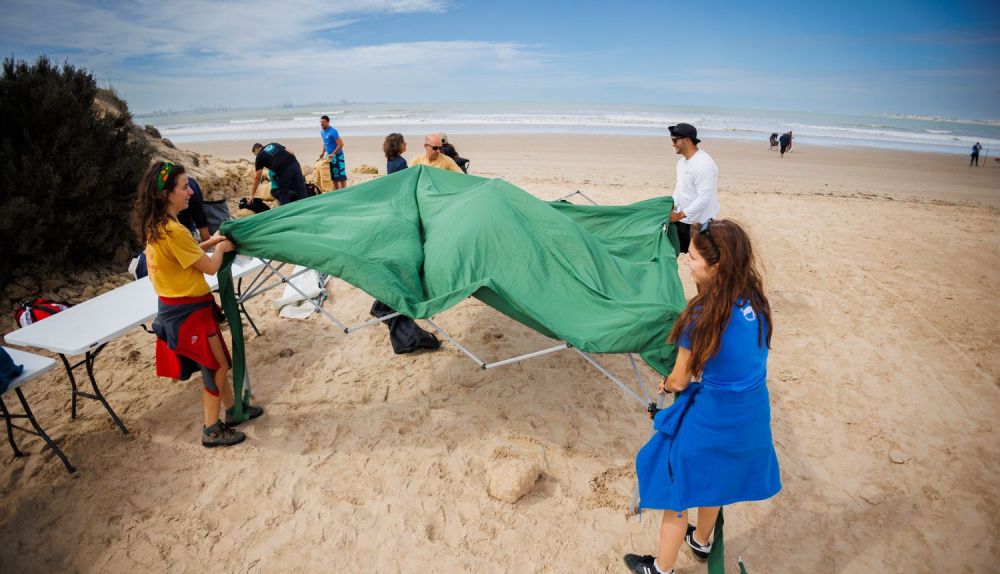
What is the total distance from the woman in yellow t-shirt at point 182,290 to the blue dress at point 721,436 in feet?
8.93

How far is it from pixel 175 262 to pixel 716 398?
9.77 feet

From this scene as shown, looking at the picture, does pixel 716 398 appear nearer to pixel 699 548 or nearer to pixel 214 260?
pixel 699 548

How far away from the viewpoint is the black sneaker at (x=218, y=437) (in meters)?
3.22

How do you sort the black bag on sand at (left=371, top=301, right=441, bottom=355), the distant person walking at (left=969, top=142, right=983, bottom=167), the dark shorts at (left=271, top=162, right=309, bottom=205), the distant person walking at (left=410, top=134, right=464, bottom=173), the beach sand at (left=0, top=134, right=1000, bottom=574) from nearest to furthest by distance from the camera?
the beach sand at (left=0, top=134, right=1000, bottom=574), the black bag on sand at (left=371, top=301, right=441, bottom=355), the distant person walking at (left=410, top=134, right=464, bottom=173), the dark shorts at (left=271, top=162, right=309, bottom=205), the distant person walking at (left=969, top=142, right=983, bottom=167)

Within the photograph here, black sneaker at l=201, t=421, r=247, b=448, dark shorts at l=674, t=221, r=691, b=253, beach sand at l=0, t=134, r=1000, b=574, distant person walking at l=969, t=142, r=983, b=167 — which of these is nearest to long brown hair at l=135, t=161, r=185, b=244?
black sneaker at l=201, t=421, r=247, b=448

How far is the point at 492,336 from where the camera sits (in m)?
4.66

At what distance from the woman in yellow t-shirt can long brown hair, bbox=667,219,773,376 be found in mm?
2707

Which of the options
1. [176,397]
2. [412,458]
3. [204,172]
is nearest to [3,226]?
[176,397]

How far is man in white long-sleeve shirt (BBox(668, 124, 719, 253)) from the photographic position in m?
4.20

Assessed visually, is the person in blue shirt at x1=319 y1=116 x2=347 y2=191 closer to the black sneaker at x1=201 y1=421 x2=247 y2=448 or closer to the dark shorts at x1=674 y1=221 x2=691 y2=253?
the black sneaker at x1=201 y1=421 x2=247 y2=448

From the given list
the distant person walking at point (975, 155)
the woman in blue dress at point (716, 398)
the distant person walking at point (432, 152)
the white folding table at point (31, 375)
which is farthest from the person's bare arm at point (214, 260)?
the distant person walking at point (975, 155)

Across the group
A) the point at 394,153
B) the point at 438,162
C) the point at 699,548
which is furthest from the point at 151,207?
the point at 394,153

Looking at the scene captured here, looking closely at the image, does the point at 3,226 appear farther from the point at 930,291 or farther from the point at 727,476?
the point at 930,291

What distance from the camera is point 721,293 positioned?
1771mm
